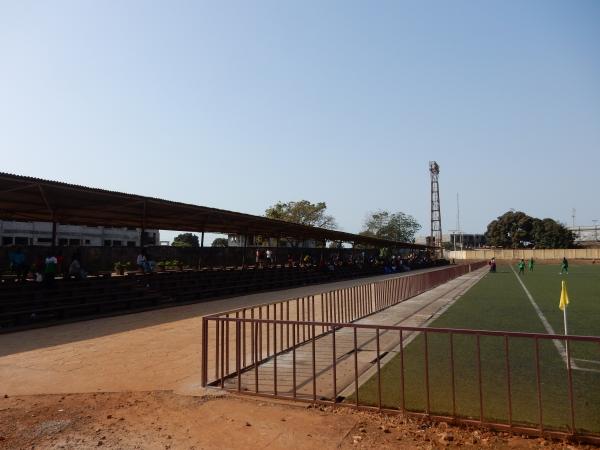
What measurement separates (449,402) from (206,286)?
15.6 meters

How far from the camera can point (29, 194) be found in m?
14.3

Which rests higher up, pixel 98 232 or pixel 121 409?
pixel 98 232

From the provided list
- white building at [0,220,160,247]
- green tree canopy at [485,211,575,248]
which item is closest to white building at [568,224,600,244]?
green tree canopy at [485,211,575,248]

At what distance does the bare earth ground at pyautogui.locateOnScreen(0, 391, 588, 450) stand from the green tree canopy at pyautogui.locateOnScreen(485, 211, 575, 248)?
10366 cm

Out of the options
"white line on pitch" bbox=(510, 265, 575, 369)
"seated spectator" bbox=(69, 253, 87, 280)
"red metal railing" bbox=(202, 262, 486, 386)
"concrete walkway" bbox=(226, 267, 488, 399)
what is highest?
Result: "seated spectator" bbox=(69, 253, 87, 280)

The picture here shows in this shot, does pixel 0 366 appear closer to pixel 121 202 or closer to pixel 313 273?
pixel 121 202

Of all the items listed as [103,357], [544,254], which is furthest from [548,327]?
[544,254]

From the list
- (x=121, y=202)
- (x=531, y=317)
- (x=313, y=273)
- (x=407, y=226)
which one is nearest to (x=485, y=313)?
(x=531, y=317)

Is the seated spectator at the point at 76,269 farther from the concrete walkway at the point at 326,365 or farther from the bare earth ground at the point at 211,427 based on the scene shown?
the bare earth ground at the point at 211,427

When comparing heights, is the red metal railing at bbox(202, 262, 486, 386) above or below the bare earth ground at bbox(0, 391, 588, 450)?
above

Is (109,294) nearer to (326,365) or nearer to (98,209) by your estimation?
(98,209)

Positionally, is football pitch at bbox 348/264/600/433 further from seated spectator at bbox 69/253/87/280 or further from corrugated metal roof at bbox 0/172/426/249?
seated spectator at bbox 69/253/87/280

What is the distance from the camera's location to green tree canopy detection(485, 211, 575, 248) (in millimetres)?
95062

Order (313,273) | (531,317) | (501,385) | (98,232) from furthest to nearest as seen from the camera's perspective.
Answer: (98,232)
(313,273)
(531,317)
(501,385)
